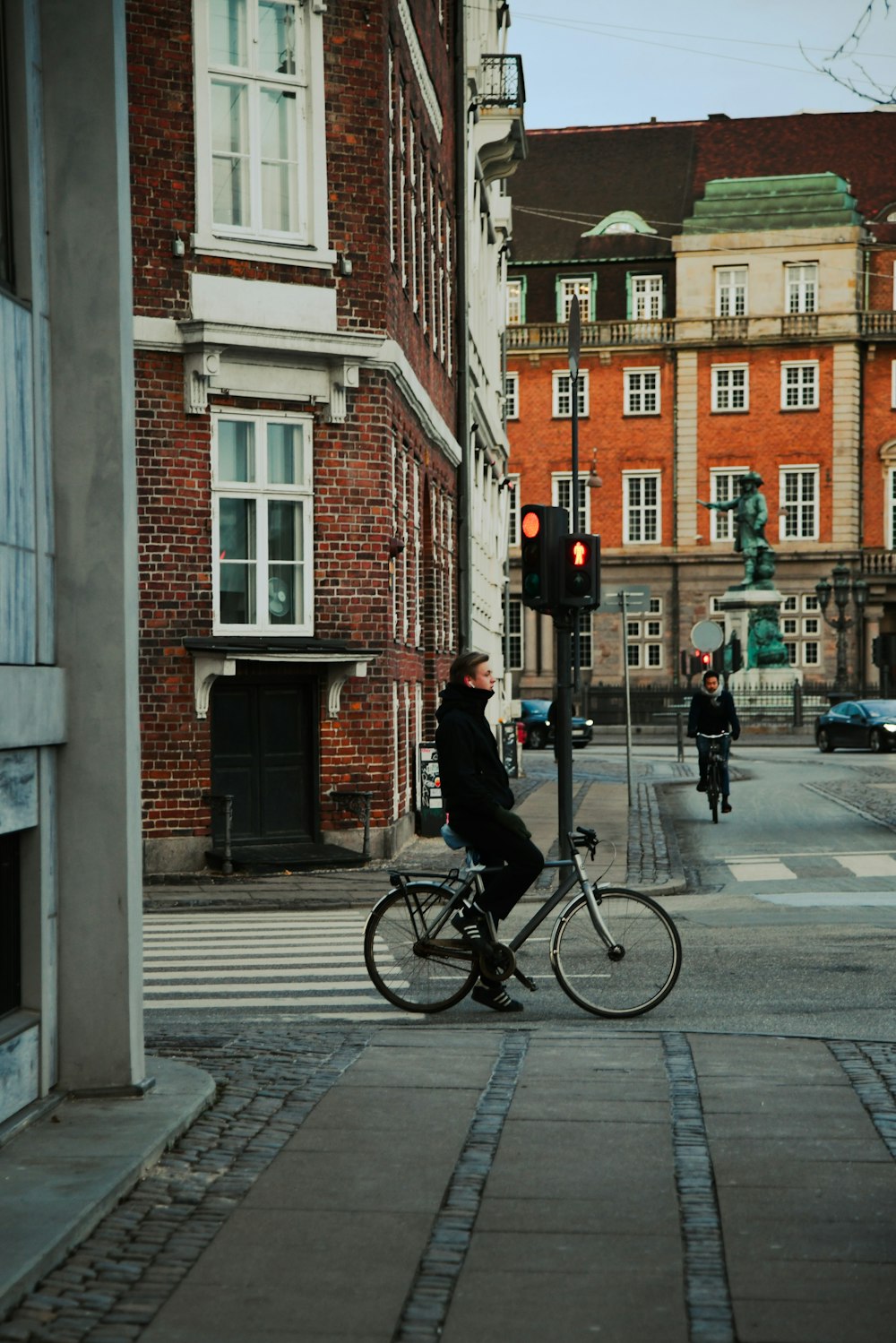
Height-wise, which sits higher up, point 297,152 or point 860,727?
point 297,152

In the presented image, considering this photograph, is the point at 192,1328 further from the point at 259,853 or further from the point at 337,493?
the point at 337,493

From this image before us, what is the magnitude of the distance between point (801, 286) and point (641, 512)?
11.0m

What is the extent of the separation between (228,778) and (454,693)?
893 cm

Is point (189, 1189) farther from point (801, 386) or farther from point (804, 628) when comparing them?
point (801, 386)

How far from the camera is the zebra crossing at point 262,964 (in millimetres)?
10258

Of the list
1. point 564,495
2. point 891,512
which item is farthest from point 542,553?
point 564,495

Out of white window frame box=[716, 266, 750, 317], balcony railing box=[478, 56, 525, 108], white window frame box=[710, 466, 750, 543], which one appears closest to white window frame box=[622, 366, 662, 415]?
white window frame box=[716, 266, 750, 317]

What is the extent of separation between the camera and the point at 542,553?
15.6 meters

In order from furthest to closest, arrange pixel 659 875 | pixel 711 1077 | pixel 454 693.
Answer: pixel 659 875
pixel 454 693
pixel 711 1077

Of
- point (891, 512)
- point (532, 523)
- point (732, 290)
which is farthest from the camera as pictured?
point (732, 290)

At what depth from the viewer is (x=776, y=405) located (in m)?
74.8

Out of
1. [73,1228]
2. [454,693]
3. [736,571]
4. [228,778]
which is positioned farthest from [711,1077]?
[736,571]

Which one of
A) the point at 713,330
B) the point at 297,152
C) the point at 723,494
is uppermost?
the point at 713,330

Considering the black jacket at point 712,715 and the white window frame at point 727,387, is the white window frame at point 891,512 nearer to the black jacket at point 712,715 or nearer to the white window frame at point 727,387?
the white window frame at point 727,387
